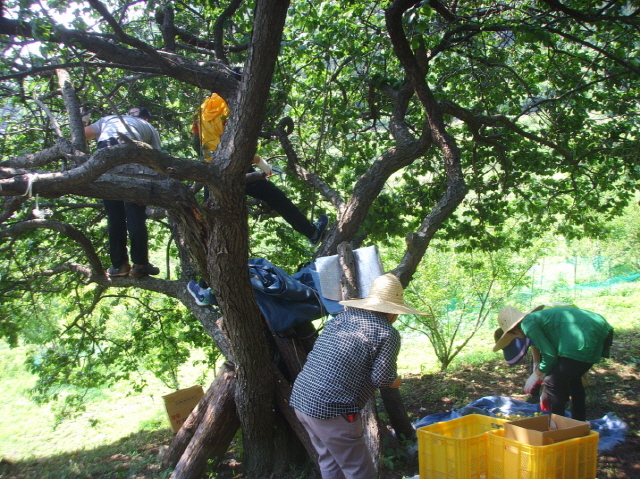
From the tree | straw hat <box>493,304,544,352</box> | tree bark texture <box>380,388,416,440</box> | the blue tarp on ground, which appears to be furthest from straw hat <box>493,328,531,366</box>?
the tree

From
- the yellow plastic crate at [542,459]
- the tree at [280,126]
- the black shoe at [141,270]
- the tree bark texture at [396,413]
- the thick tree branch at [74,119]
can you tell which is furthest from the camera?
the black shoe at [141,270]

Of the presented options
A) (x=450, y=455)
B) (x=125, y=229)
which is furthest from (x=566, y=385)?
(x=125, y=229)

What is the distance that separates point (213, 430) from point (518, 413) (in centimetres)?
289

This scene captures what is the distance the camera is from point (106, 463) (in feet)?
19.0

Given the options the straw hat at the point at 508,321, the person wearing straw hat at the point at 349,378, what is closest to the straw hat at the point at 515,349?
the straw hat at the point at 508,321

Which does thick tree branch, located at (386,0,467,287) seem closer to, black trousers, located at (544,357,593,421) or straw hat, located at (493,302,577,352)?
straw hat, located at (493,302,577,352)

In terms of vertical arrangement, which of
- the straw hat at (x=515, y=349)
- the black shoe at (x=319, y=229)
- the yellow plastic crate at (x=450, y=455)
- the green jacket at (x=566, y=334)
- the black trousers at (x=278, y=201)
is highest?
the black trousers at (x=278, y=201)

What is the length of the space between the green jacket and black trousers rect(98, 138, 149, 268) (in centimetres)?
332

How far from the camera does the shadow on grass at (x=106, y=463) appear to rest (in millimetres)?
5246

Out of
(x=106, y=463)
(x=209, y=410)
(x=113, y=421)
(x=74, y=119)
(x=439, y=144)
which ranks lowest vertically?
(x=113, y=421)

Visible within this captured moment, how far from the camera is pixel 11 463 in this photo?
6520 mm

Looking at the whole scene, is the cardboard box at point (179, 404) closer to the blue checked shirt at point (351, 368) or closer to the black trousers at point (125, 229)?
the black trousers at point (125, 229)

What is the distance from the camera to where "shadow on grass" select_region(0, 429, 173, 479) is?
525cm

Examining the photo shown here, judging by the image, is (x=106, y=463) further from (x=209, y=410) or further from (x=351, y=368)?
(x=351, y=368)
